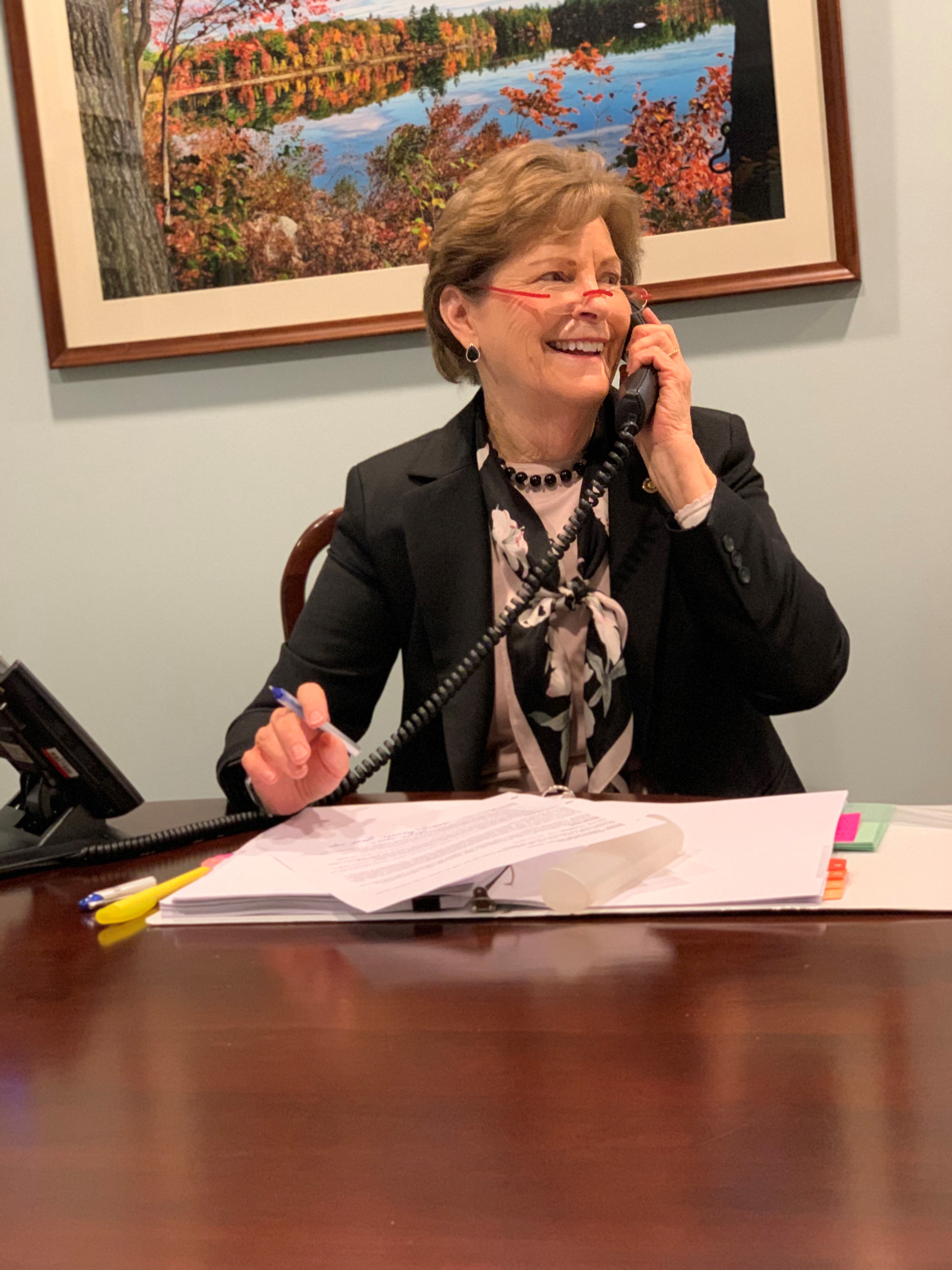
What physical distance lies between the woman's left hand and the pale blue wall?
1.90 feet

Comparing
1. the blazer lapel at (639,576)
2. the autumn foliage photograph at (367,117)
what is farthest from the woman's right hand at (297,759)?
the autumn foliage photograph at (367,117)

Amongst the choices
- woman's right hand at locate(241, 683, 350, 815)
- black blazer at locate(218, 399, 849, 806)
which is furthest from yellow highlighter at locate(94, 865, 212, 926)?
black blazer at locate(218, 399, 849, 806)

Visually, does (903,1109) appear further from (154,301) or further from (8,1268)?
(154,301)

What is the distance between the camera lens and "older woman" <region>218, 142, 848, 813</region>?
146cm

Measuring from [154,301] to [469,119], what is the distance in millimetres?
670

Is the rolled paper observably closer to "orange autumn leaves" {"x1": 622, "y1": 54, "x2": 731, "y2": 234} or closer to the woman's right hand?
the woman's right hand

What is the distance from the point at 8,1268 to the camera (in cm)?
54

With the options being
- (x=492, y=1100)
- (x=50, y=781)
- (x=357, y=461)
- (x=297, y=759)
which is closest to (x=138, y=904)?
(x=297, y=759)

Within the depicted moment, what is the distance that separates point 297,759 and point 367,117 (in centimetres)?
142

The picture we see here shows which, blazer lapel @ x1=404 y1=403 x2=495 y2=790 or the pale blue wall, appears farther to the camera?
the pale blue wall

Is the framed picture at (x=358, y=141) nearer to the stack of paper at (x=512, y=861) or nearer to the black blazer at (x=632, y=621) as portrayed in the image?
the black blazer at (x=632, y=621)

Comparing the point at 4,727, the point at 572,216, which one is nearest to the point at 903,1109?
the point at 4,727

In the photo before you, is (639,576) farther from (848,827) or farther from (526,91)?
(526,91)

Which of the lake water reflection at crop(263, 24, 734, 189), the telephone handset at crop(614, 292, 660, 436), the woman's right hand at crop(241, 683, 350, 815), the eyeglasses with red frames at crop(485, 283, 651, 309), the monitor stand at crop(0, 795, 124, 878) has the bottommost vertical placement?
the monitor stand at crop(0, 795, 124, 878)
